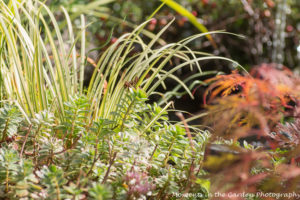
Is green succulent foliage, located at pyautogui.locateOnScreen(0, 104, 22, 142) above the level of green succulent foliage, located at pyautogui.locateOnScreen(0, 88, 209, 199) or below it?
above

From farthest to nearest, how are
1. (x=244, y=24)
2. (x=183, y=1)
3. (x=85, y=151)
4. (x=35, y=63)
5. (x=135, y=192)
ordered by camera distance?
(x=244, y=24)
(x=183, y=1)
(x=35, y=63)
(x=85, y=151)
(x=135, y=192)

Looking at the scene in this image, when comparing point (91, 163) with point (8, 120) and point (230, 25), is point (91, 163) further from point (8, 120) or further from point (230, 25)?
point (230, 25)

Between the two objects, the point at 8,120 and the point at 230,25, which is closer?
the point at 8,120

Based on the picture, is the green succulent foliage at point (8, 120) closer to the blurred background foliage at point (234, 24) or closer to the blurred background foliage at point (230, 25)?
the blurred background foliage at point (230, 25)

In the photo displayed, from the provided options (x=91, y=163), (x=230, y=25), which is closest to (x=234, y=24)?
(x=230, y=25)

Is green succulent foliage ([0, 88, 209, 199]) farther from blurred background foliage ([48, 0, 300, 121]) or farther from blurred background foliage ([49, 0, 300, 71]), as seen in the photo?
blurred background foliage ([49, 0, 300, 71])

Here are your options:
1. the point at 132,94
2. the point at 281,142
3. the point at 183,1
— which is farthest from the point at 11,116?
the point at 183,1

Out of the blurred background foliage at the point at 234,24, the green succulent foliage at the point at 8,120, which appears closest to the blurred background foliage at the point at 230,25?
the blurred background foliage at the point at 234,24

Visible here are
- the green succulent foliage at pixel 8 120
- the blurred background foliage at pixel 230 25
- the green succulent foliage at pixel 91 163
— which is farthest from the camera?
the blurred background foliage at pixel 230 25

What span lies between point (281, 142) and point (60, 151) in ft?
→ 2.11

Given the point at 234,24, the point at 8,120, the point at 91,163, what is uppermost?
the point at 8,120

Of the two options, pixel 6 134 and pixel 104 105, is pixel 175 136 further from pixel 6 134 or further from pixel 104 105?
pixel 6 134

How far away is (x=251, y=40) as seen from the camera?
168 inches

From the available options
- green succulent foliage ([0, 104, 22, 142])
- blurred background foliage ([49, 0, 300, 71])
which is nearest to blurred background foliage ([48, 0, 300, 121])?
blurred background foliage ([49, 0, 300, 71])
